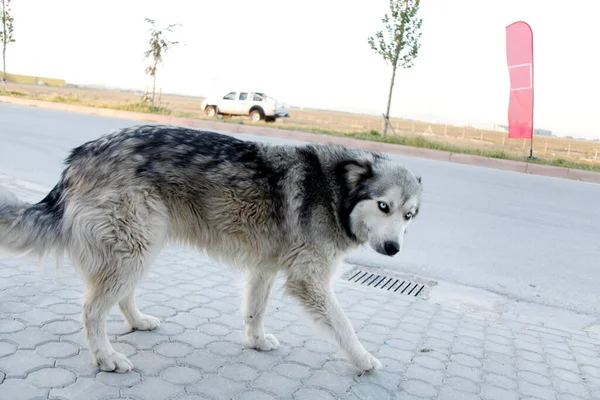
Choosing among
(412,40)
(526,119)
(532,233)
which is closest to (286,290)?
(532,233)

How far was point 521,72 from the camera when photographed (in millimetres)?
17062

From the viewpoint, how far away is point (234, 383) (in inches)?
127

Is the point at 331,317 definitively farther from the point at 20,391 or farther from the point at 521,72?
the point at 521,72

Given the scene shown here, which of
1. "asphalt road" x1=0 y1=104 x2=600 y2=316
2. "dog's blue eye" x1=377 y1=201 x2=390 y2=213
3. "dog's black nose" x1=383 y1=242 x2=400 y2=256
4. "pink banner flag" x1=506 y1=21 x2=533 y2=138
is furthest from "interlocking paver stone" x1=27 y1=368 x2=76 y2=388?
"pink banner flag" x1=506 y1=21 x2=533 y2=138

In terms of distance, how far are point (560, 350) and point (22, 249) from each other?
13.4 ft

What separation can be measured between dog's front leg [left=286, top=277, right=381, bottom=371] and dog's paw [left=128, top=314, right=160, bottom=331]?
1.15 m

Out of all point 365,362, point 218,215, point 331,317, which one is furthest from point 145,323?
point 365,362

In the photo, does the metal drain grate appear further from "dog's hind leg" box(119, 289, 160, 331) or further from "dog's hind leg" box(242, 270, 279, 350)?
"dog's hind leg" box(119, 289, 160, 331)

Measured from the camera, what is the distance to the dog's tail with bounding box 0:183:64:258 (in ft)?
10.3

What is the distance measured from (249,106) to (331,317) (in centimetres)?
2929

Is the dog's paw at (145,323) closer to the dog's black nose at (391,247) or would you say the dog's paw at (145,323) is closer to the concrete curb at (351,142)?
the dog's black nose at (391,247)

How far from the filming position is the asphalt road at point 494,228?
6.07m

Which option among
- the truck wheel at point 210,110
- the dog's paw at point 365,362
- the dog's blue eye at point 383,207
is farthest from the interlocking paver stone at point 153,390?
the truck wheel at point 210,110

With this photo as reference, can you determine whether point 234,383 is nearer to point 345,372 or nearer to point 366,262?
point 345,372
